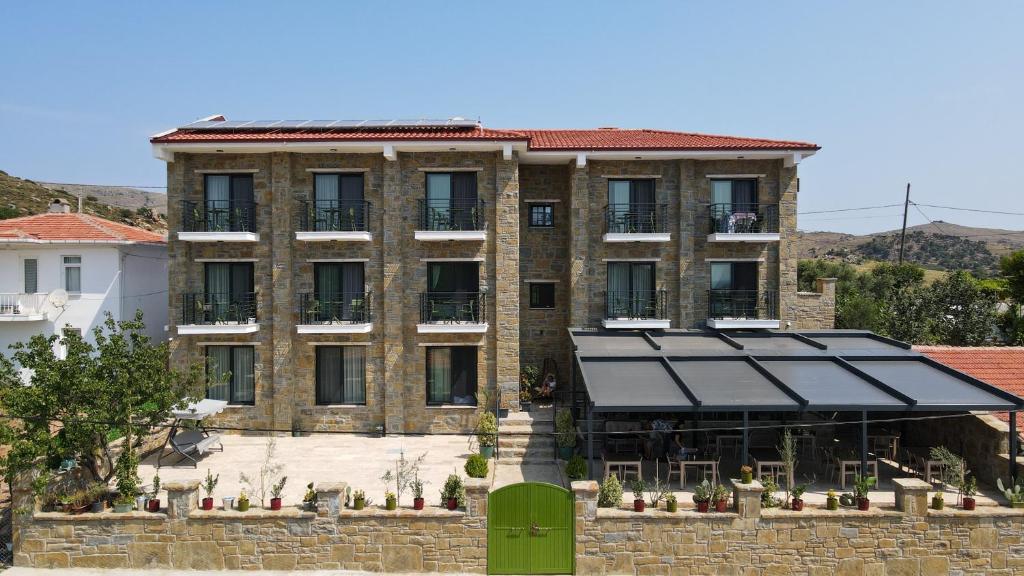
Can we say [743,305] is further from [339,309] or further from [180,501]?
[180,501]

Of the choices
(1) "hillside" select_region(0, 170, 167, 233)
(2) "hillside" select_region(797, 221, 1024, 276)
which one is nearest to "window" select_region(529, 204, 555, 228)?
(1) "hillside" select_region(0, 170, 167, 233)

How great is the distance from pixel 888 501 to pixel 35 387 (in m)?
18.8

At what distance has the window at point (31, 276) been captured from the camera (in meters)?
21.8

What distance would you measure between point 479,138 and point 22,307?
57.2ft

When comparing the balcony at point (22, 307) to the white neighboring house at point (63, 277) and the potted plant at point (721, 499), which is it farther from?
the potted plant at point (721, 499)

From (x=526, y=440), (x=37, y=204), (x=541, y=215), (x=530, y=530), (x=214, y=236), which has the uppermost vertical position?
(x=37, y=204)

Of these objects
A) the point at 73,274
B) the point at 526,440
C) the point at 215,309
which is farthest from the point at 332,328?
the point at 73,274

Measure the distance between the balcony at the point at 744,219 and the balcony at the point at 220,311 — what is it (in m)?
15.6

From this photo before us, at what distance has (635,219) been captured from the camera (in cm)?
2061

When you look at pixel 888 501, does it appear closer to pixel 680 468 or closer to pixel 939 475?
pixel 939 475

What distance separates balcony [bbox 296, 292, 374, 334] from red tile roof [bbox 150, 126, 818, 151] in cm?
510

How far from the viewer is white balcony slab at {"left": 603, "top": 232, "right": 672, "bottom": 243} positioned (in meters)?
19.9

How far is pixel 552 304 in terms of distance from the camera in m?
21.4

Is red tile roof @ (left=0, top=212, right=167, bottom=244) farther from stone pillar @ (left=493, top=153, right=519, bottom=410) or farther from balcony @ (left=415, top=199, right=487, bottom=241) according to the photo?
stone pillar @ (left=493, top=153, right=519, bottom=410)
